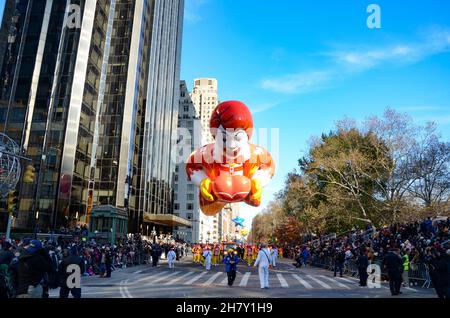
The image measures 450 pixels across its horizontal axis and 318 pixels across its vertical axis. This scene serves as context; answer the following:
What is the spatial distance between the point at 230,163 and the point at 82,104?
31902 millimetres

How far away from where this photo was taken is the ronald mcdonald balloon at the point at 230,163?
48.3 feet

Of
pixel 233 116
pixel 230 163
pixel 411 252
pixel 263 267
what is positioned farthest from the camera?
pixel 411 252

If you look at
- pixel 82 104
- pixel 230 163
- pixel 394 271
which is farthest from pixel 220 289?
pixel 82 104

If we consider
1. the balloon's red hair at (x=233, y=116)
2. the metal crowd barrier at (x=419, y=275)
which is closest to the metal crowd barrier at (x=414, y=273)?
the metal crowd barrier at (x=419, y=275)

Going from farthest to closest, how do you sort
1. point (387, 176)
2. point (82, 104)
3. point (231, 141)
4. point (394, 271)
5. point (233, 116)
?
point (82, 104) < point (387, 176) < point (231, 141) < point (233, 116) < point (394, 271)

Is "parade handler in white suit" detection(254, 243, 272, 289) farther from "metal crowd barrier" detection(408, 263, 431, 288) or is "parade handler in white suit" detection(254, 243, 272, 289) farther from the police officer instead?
"metal crowd barrier" detection(408, 263, 431, 288)

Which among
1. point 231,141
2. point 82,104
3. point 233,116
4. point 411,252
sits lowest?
point 411,252

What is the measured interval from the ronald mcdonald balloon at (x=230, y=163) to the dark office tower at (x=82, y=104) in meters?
26.7

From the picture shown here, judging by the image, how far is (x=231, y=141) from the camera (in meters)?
14.9

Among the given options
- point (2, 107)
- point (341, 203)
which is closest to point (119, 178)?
point (2, 107)

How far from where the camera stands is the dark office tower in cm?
3866

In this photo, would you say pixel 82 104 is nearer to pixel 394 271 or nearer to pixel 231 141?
pixel 231 141
